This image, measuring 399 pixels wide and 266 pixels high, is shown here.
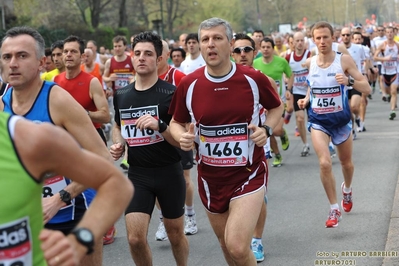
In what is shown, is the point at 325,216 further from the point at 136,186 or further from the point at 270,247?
the point at 136,186

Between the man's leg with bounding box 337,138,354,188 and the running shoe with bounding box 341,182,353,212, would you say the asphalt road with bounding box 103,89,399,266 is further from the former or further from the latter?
the man's leg with bounding box 337,138,354,188

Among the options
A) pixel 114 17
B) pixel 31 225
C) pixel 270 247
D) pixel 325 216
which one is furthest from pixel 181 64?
pixel 114 17

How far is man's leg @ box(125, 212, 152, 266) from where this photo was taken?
5492 millimetres

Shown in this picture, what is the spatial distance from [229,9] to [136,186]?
81.2 metres

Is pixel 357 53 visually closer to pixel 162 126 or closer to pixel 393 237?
pixel 393 237

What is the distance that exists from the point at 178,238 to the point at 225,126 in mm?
1118

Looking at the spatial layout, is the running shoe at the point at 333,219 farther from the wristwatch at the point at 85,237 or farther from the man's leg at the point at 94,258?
the wristwatch at the point at 85,237

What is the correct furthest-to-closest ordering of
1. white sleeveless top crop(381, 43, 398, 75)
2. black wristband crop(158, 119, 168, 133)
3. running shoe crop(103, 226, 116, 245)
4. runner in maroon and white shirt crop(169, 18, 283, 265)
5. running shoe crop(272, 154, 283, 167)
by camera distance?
white sleeveless top crop(381, 43, 398, 75), running shoe crop(272, 154, 283, 167), running shoe crop(103, 226, 116, 245), black wristband crop(158, 119, 168, 133), runner in maroon and white shirt crop(169, 18, 283, 265)

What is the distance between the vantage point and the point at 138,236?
5.48 meters

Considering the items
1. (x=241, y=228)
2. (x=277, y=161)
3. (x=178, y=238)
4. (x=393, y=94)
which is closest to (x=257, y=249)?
(x=178, y=238)

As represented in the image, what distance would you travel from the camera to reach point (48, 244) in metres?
2.41

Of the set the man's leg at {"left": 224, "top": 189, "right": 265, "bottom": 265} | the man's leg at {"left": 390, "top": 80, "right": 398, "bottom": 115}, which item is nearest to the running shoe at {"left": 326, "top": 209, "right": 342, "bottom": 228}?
the man's leg at {"left": 224, "top": 189, "right": 265, "bottom": 265}

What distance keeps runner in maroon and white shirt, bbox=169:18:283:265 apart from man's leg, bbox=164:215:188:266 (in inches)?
20.9

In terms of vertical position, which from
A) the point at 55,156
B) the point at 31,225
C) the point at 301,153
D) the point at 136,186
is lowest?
the point at 301,153
